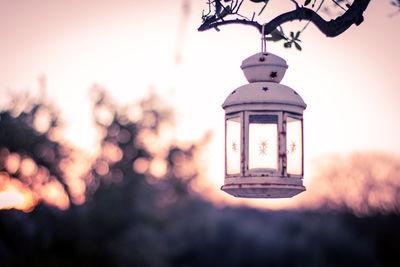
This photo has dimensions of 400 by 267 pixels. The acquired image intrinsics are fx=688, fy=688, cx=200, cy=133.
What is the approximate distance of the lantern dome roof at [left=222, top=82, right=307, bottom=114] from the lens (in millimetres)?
4062

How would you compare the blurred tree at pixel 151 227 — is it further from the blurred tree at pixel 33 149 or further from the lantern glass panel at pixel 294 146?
the lantern glass panel at pixel 294 146

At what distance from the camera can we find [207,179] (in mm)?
33000

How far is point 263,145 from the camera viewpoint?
4020 millimetres

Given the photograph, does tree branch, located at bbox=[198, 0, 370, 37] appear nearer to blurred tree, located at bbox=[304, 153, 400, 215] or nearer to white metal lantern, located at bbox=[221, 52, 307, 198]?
white metal lantern, located at bbox=[221, 52, 307, 198]

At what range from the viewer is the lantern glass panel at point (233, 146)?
13.5 feet

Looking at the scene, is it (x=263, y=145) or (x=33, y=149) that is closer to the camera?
(x=263, y=145)

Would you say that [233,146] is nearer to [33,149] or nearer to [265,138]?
[265,138]

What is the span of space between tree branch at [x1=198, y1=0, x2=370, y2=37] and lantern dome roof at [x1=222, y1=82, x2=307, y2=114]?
0.35m

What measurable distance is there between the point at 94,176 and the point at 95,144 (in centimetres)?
210

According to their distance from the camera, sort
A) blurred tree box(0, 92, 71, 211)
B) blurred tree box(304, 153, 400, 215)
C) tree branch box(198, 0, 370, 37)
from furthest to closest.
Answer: blurred tree box(304, 153, 400, 215) < blurred tree box(0, 92, 71, 211) < tree branch box(198, 0, 370, 37)

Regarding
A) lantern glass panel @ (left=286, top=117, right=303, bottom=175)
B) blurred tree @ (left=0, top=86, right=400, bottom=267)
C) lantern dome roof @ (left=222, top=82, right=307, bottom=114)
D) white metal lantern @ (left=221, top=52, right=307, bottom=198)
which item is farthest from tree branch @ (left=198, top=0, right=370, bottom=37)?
blurred tree @ (left=0, top=86, right=400, bottom=267)

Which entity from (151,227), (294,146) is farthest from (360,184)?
(294,146)

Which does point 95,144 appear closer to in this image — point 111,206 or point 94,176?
point 94,176

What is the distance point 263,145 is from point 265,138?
47 mm
